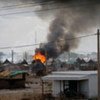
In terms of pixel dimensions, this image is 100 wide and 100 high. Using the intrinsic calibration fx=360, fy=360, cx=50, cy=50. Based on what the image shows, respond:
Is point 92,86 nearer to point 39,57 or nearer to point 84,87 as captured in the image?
point 84,87

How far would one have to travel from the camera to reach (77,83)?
29312 millimetres

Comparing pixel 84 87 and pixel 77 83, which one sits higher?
pixel 77 83

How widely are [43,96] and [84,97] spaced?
324cm

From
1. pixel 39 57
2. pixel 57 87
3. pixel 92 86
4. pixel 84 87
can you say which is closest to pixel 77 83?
pixel 84 87

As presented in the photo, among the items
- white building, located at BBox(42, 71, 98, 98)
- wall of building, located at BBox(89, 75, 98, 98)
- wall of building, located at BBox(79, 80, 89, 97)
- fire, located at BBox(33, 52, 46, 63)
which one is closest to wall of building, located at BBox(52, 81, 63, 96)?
white building, located at BBox(42, 71, 98, 98)

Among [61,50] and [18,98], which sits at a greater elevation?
[61,50]

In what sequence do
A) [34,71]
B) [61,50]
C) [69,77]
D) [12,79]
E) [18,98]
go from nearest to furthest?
[18,98]
[69,77]
[12,79]
[34,71]
[61,50]

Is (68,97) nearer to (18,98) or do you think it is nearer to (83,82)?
(83,82)

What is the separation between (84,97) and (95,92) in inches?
47.2

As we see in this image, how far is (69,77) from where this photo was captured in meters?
28.5

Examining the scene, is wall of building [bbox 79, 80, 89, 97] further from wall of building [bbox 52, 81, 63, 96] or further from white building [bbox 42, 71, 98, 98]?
wall of building [bbox 52, 81, 63, 96]

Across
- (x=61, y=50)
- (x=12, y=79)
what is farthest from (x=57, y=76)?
(x=61, y=50)

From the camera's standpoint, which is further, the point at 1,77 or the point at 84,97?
the point at 1,77

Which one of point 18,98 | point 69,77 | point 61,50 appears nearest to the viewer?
point 18,98
